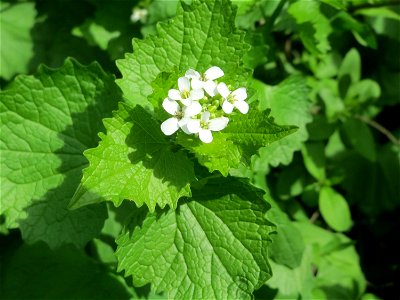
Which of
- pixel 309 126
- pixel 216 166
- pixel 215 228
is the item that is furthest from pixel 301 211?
pixel 216 166

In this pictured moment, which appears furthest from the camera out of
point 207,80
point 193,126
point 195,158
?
point 195,158

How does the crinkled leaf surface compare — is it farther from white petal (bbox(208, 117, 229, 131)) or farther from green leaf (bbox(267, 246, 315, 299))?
green leaf (bbox(267, 246, 315, 299))

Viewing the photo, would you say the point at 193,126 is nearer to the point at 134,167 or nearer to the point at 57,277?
the point at 134,167

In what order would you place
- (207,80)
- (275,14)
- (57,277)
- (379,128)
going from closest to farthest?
(207,80) < (275,14) < (57,277) < (379,128)

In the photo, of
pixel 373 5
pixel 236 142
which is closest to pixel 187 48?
pixel 236 142

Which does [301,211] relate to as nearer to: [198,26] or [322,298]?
[322,298]

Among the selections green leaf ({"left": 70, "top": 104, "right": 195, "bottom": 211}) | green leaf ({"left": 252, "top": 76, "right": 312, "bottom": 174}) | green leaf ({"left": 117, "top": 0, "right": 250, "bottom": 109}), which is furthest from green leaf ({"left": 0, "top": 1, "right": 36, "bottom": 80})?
green leaf ({"left": 70, "top": 104, "right": 195, "bottom": 211})

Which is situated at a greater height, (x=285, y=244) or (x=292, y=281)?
(x=285, y=244)

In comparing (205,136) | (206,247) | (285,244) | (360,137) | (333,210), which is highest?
(205,136)
